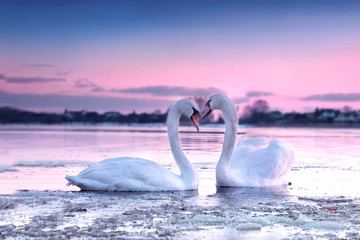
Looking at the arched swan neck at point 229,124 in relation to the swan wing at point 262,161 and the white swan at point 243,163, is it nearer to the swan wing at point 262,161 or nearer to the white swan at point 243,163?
the white swan at point 243,163

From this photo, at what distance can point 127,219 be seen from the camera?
6.50 meters

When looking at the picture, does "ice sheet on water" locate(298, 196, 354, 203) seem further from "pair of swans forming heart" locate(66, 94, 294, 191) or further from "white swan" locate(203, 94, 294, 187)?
"pair of swans forming heart" locate(66, 94, 294, 191)

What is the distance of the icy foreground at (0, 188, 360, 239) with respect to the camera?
5.71 meters

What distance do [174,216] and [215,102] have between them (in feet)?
13.9

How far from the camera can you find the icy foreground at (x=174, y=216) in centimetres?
571

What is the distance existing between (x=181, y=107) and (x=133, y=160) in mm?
1486

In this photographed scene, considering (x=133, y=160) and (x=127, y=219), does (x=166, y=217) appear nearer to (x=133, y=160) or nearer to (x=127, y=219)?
(x=127, y=219)

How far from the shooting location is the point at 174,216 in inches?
264

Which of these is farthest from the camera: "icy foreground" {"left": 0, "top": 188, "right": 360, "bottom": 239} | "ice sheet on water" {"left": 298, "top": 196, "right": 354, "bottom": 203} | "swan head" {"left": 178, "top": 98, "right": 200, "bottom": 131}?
"swan head" {"left": 178, "top": 98, "right": 200, "bottom": 131}

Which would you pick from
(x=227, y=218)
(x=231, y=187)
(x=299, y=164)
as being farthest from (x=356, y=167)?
(x=227, y=218)

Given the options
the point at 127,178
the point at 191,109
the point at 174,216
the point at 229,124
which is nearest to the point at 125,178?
the point at 127,178

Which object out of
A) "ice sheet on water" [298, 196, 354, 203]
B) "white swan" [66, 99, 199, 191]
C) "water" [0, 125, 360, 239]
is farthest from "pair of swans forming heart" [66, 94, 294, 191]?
"ice sheet on water" [298, 196, 354, 203]

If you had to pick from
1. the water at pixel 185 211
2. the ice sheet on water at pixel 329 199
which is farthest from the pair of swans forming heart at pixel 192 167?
the ice sheet on water at pixel 329 199

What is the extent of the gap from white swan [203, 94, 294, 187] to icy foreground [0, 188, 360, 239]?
126cm
